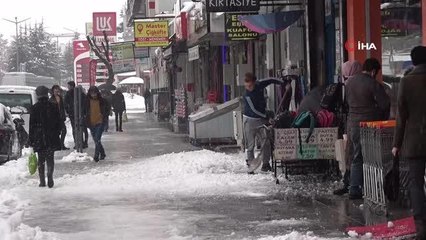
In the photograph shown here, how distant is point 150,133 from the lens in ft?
87.3

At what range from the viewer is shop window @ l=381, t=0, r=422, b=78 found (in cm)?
1048

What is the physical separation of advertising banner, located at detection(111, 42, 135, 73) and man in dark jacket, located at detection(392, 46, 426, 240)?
33.5 metres

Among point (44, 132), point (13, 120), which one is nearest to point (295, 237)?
point (44, 132)

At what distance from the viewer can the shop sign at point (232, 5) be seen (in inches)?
573

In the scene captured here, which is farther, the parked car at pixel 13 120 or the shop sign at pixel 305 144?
the parked car at pixel 13 120

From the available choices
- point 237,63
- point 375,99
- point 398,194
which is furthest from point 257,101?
point 237,63

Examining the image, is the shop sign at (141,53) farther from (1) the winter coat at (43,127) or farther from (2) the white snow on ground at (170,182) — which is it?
(1) the winter coat at (43,127)

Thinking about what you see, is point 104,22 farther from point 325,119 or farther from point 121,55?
point 325,119

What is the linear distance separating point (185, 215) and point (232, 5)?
657 centimetres

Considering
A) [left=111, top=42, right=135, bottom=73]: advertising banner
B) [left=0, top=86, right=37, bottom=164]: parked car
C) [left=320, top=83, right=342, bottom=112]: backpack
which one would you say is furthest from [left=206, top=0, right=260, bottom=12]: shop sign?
[left=111, top=42, right=135, bottom=73]: advertising banner

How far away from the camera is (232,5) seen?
1472 cm

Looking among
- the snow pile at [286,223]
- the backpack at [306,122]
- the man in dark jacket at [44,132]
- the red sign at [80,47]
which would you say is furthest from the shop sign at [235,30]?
the red sign at [80,47]

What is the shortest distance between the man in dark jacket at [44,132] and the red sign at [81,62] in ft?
79.0

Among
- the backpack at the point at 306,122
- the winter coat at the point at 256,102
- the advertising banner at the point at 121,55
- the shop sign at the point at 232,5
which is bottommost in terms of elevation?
the backpack at the point at 306,122
